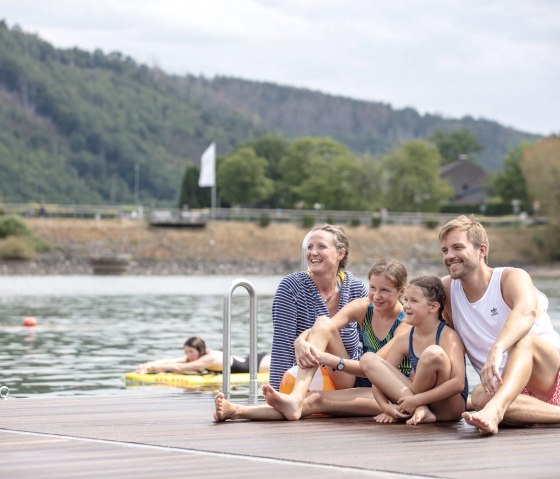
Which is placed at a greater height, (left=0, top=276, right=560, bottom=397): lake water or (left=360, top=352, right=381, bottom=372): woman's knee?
(left=360, top=352, right=381, bottom=372): woman's knee

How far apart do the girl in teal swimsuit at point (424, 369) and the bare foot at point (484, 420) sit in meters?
0.48

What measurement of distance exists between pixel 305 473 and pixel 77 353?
1925 cm

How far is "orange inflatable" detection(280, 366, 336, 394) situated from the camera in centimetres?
788

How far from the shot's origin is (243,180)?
12319 cm

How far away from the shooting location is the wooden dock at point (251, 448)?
227 inches

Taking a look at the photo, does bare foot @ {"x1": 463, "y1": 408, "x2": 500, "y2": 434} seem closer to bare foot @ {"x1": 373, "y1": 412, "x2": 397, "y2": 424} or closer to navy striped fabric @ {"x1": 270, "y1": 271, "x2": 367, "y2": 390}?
bare foot @ {"x1": 373, "y1": 412, "x2": 397, "y2": 424}

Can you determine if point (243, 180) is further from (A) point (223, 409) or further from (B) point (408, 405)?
(B) point (408, 405)

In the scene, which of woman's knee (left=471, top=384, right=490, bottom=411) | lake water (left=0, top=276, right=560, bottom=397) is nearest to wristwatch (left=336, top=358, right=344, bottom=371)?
woman's knee (left=471, top=384, right=490, bottom=411)

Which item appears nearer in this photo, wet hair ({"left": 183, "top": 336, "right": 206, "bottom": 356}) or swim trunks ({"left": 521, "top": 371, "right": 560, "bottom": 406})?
swim trunks ({"left": 521, "top": 371, "right": 560, "bottom": 406})

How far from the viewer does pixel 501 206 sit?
114625 millimetres

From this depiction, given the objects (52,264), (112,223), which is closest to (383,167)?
(112,223)

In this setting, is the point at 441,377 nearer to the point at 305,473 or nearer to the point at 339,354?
the point at 339,354

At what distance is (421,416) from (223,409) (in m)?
1.17

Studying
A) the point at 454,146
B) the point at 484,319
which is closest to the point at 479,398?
the point at 484,319
